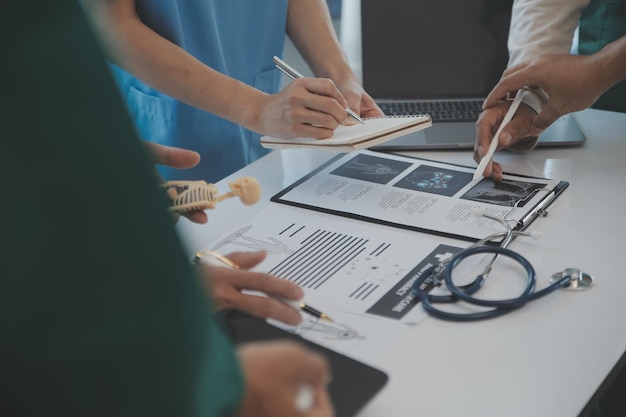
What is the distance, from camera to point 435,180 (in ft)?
4.40

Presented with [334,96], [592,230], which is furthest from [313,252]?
[592,230]

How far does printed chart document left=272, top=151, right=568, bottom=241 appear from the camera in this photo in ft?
3.87

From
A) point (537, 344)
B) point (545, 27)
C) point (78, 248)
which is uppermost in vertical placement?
point (78, 248)

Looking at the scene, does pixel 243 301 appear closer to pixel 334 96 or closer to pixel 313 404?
pixel 313 404

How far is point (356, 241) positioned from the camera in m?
1.13

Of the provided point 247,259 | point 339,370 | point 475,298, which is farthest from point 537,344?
point 247,259

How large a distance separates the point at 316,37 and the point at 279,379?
122 centimetres

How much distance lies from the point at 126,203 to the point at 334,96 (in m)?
0.91

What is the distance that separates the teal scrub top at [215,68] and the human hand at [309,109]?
0.30 metres

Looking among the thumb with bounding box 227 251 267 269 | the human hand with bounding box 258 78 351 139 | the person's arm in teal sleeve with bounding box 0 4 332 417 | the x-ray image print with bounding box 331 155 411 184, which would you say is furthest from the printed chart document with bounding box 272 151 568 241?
the person's arm in teal sleeve with bounding box 0 4 332 417

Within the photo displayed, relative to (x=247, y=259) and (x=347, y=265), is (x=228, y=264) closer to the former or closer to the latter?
(x=247, y=259)

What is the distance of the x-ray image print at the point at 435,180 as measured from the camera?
51.3 inches

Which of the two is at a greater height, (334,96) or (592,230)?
(334,96)

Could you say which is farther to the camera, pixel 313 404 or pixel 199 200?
pixel 199 200
